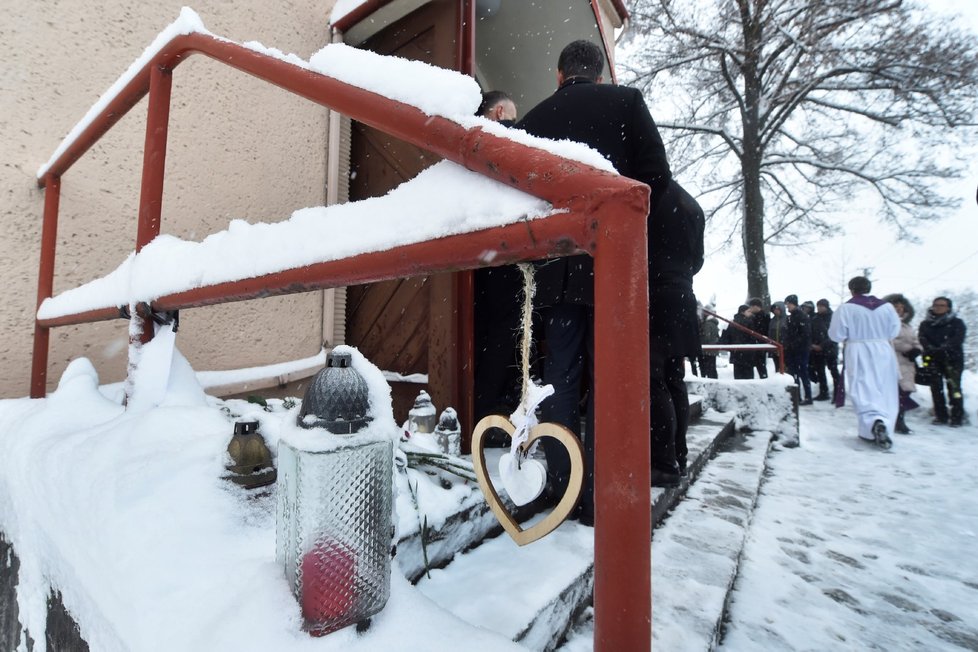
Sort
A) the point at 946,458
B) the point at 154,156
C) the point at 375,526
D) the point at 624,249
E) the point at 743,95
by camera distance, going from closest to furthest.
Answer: the point at 624,249 → the point at 375,526 → the point at 154,156 → the point at 946,458 → the point at 743,95

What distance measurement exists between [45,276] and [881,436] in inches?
251

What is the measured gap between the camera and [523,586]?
114 centimetres

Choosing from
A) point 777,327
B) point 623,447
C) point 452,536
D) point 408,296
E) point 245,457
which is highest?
point 777,327

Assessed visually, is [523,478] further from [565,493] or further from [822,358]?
[822,358]

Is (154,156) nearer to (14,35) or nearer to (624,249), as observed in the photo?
(14,35)

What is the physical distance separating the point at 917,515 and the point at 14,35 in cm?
501

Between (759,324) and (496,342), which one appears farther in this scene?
(759,324)

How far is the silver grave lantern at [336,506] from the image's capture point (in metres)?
0.62

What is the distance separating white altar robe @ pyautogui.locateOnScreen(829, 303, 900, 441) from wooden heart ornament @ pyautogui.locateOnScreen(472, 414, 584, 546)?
18.2 feet

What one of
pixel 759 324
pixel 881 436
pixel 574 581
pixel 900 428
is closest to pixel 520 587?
pixel 574 581

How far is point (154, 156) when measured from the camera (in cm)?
133

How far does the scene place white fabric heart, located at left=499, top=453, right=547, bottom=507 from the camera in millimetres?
634

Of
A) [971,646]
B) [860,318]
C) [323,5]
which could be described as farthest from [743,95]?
[971,646]

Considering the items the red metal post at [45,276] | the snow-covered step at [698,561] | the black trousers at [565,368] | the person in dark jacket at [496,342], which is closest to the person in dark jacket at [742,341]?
the snow-covered step at [698,561]
